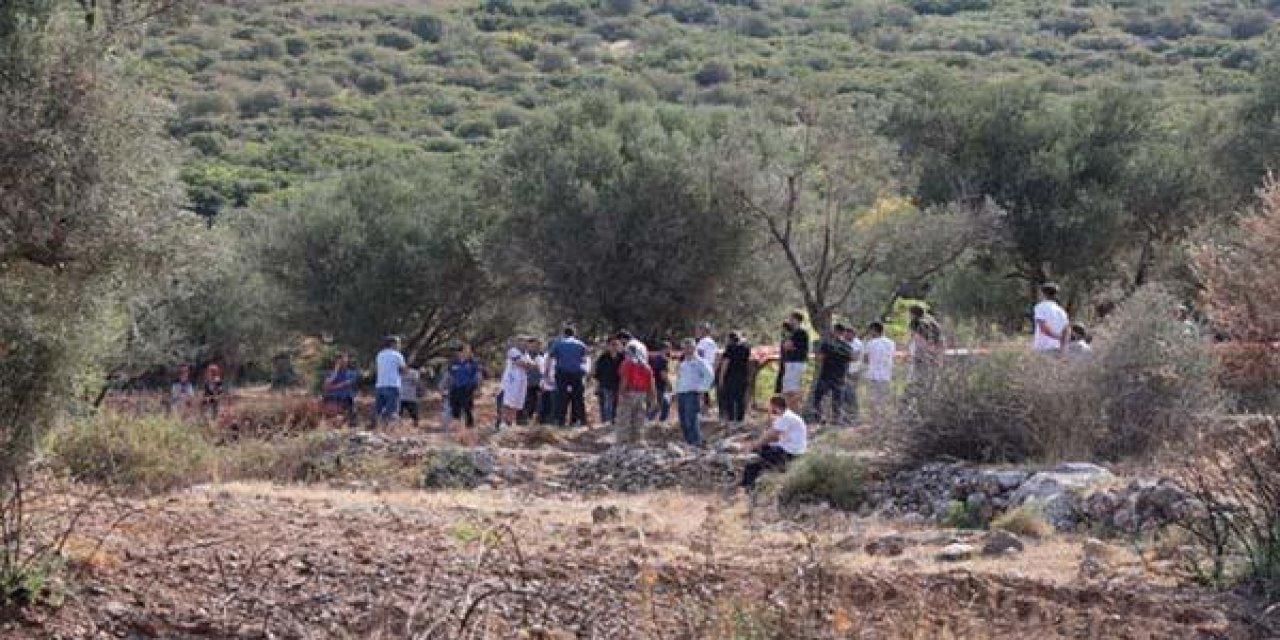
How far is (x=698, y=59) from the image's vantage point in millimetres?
82125

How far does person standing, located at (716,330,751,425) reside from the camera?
21.7 metres

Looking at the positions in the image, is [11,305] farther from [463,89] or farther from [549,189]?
[463,89]

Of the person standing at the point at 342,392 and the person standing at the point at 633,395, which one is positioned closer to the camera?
the person standing at the point at 633,395

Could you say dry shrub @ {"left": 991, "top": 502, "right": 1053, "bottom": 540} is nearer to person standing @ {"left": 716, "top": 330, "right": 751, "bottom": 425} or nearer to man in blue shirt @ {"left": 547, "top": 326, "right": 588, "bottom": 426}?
person standing @ {"left": 716, "top": 330, "right": 751, "bottom": 425}

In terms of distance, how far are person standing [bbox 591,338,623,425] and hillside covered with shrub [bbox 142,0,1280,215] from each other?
3340 centimetres

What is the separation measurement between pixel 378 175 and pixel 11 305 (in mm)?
27350

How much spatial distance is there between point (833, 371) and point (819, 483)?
477cm

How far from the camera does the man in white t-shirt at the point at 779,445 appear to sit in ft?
56.0

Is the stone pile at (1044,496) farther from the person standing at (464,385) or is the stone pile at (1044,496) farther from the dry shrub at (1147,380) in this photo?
Result: the person standing at (464,385)

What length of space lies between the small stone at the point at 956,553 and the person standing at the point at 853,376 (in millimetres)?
7528

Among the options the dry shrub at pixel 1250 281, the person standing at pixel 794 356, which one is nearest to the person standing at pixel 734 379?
the person standing at pixel 794 356

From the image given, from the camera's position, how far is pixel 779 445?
17.1m

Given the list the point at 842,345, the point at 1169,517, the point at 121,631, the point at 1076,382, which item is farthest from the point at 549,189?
the point at 121,631

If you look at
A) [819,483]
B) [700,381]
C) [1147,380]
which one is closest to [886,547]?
[819,483]
